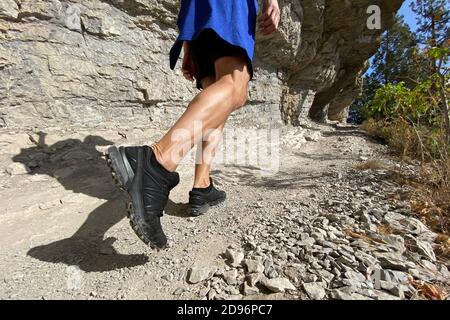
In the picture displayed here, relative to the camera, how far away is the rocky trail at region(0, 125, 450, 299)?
3.00 feet

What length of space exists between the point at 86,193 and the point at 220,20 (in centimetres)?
133

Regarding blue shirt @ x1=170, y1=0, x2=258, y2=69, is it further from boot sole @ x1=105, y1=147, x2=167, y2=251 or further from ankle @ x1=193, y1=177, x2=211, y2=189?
ankle @ x1=193, y1=177, x2=211, y2=189

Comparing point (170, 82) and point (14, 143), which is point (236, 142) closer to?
point (170, 82)

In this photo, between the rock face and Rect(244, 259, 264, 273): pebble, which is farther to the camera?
the rock face

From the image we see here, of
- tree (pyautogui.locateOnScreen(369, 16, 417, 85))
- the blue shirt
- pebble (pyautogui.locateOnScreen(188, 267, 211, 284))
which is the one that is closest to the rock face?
the blue shirt

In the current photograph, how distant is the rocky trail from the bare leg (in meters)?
0.42

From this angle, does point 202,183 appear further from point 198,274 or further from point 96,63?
point 96,63

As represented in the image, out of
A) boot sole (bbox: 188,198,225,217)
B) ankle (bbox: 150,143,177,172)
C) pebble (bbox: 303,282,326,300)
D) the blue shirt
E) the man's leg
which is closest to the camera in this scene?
pebble (bbox: 303,282,326,300)

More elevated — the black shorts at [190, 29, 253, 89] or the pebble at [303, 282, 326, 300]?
the black shorts at [190, 29, 253, 89]

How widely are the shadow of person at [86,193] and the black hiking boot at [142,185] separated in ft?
0.72

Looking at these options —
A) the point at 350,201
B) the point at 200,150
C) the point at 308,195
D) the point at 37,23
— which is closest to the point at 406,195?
the point at 350,201

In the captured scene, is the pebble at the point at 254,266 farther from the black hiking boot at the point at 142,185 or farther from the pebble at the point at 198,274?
the black hiking boot at the point at 142,185

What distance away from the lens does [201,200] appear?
1553 millimetres
